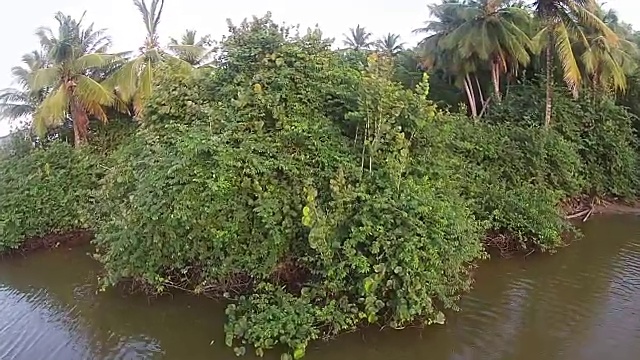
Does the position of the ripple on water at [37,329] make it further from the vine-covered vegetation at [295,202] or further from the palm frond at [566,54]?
the palm frond at [566,54]

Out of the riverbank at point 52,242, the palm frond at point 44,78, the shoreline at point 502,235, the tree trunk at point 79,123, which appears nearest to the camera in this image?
the shoreline at point 502,235

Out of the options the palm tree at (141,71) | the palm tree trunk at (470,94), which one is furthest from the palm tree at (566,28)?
the palm tree at (141,71)

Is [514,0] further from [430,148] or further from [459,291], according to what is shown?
[459,291]

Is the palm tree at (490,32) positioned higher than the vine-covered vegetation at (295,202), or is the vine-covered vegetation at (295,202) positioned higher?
the palm tree at (490,32)

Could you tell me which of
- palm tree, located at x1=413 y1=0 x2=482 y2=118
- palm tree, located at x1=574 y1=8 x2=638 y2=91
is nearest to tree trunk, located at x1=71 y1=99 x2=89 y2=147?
palm tree, located at x1=413 y1=0 x2=482 y2=118

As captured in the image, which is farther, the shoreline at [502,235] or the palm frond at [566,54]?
the palm frond at [566,54]

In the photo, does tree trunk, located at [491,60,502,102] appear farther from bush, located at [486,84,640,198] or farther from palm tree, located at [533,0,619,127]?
palm tree, located at [533,0,619,127]

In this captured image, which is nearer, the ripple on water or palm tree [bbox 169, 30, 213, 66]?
the ripple on water
